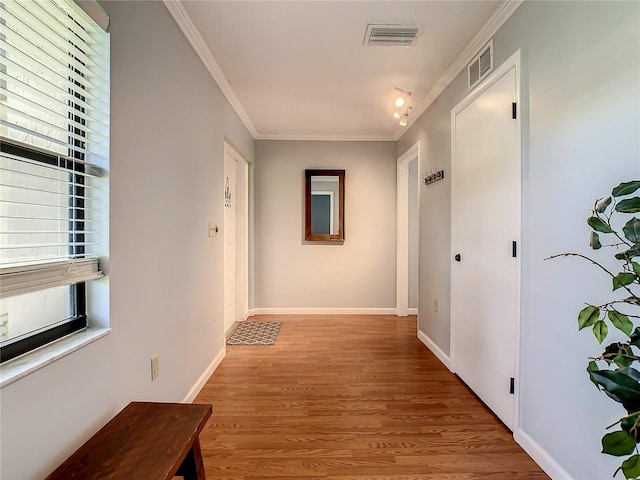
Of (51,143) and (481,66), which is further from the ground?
(481,66)

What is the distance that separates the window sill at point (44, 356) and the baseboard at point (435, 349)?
254cm

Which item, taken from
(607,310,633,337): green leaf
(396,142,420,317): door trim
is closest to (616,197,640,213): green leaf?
(607,310,633,337): green leaf

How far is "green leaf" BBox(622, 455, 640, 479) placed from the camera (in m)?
0.72

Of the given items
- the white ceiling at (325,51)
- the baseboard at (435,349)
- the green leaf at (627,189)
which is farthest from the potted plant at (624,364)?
the baseboard at (435,349)

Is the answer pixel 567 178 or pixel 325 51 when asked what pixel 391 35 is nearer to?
pixel 325 51

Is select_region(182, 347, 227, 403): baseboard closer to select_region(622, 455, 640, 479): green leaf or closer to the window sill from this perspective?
the window sill

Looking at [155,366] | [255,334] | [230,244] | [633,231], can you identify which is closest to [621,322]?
[633,231]

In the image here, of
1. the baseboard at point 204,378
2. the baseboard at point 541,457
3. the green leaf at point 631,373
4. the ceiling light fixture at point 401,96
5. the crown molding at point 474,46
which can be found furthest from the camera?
the ceiling light fixture at point 401,96

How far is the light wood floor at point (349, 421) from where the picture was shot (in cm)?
156

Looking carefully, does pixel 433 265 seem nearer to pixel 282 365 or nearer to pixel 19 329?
pixel 282 365

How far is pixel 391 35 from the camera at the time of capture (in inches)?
82.0

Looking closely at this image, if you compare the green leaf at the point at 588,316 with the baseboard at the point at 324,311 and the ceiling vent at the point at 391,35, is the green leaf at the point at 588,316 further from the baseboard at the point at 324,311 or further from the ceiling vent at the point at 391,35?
the baseboard at the point at 324,311

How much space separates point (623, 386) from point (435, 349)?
2313 mm

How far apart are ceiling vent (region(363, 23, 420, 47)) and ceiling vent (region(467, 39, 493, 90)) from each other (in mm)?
443
